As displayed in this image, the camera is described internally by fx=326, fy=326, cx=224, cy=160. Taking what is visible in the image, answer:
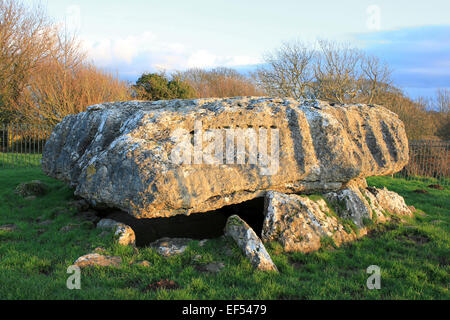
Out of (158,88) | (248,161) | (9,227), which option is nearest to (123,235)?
(248,161)

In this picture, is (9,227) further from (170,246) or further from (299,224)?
(299,224)

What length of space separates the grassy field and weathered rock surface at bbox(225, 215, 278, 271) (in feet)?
0.51

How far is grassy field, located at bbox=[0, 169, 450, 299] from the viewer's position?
4.43 metres

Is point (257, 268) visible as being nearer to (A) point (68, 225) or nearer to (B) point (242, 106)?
(B) point (242, 106)

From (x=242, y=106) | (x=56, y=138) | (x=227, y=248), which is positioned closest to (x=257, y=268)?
(x=227, y=248)

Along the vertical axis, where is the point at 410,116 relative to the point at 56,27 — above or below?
below

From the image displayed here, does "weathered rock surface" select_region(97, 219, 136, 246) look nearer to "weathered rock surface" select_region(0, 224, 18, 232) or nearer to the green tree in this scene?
"weathered rock surface" select_region(0, 224, 18, 232)

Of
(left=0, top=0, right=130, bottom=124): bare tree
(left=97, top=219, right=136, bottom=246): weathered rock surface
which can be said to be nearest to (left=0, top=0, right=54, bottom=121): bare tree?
(left=0, top=0, right=130, bottom=124): bare tree

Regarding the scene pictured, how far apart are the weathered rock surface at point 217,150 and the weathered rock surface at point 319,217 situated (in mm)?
367

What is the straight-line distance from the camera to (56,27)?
929 inches

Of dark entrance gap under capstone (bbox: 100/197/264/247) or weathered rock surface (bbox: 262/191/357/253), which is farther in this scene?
dark entrance gap under capstone (bbox: 100/197/264/247)

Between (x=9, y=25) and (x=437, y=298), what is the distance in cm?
2719

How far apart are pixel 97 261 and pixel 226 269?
81.2 inches

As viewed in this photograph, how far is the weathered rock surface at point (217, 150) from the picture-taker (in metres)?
5.78
